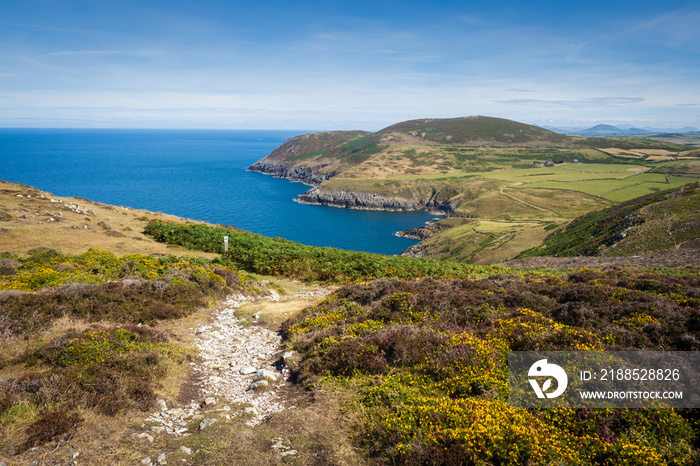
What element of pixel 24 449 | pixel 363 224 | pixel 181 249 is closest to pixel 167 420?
pixel 24 449

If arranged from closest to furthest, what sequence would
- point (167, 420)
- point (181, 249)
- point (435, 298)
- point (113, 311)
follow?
point (167, 420), point (113, 311), point (435, 298), point (181, 249)

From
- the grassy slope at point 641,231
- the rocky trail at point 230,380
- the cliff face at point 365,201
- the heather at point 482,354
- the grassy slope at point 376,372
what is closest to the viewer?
the heather at point 482,354

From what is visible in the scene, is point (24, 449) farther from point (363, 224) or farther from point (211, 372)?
point (363, 224)

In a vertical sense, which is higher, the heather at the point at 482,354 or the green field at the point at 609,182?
the green field at the point at 609,182

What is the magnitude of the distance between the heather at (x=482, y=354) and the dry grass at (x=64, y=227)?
21065 millimetres

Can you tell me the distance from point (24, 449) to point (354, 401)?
6592 mm

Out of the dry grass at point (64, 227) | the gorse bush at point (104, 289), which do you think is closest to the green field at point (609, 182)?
the gorse bush at point (104, 289)

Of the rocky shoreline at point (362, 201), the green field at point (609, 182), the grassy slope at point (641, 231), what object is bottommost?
the rocky shoreline at point (362, 201)

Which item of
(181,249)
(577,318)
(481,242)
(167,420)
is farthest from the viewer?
(481,242)

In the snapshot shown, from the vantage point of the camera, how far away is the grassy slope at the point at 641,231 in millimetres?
41656

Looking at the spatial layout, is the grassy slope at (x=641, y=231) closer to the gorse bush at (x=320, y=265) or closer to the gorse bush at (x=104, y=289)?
the gorse bush at (x=320, y=265)

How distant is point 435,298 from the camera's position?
13.7 metres

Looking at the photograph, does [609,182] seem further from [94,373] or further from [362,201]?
[94,373]

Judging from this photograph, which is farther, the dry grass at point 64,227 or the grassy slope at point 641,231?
the grassy slope at point 641,231
